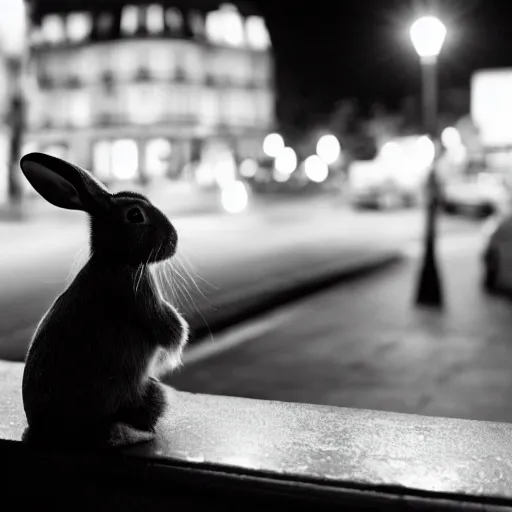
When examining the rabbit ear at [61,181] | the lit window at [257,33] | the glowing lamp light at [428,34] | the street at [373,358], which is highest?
the lit window at [257,33]

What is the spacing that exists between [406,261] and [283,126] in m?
54.5

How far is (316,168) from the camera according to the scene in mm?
72125

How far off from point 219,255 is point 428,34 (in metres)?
6.78

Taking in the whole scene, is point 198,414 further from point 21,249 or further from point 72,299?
point 21,249

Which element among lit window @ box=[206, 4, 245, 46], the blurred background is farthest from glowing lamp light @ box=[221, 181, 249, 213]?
lit window @ box=[206, 4, 245, 46]

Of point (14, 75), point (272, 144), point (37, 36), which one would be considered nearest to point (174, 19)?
point (37, 36)

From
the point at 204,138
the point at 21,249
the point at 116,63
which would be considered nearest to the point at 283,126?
the point at 204,138

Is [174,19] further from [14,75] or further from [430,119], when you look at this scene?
[430,119]

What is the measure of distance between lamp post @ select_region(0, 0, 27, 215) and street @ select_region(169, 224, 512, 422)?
1390 cm

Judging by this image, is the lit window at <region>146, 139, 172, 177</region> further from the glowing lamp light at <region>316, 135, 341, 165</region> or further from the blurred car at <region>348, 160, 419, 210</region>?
the blurred car at <region>348, 160, 419, 210</region>

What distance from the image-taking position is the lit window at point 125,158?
57000 mm

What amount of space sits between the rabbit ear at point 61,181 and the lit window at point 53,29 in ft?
199

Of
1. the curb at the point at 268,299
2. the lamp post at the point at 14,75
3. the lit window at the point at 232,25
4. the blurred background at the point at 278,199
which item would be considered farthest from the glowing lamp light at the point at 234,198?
the lit window at the point at 232,25

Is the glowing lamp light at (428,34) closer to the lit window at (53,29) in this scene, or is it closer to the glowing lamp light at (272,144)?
the glowing lamp light at (272,144)
